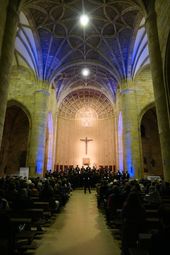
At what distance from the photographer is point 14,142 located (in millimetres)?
22016

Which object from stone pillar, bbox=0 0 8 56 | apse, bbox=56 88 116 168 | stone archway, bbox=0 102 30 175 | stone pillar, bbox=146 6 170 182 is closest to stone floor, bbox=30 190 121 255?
stone pillar, bbox=146 6 170 182

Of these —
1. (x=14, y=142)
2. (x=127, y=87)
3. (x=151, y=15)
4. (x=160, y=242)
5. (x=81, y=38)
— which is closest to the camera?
(x=160, y=242)

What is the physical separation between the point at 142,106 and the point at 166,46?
969 centimetres

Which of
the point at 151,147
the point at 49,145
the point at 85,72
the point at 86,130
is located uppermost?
the point at 85,72

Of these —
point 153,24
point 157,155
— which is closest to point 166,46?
point 153,24

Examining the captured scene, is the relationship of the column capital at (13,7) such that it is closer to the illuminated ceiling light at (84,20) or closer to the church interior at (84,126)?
the church interior at (84,126)

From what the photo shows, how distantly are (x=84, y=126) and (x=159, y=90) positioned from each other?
21.1 meters

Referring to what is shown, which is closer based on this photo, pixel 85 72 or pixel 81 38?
pixel 81 38

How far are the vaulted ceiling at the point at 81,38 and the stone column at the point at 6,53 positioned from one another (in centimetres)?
307

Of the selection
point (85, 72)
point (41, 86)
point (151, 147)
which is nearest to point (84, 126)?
point (85, 72)

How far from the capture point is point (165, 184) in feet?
22.2

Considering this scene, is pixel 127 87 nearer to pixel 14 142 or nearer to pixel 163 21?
pixel 163 21

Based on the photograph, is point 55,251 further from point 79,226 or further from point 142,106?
point 142,106

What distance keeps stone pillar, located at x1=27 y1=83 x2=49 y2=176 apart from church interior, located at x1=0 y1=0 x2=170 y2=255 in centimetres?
9
